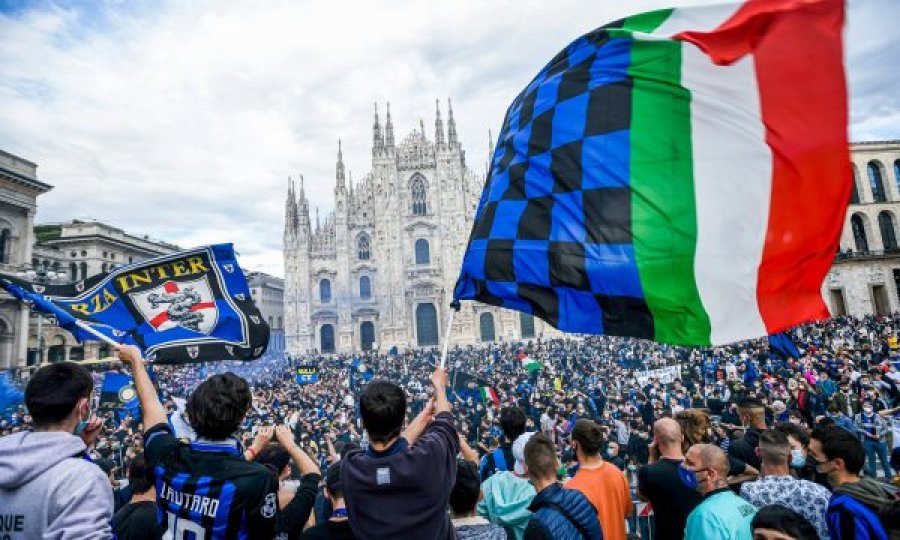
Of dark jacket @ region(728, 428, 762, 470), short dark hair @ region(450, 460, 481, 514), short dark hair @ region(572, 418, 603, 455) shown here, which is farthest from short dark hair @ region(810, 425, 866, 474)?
short dark hair @ region(450, 460, 481, 514)

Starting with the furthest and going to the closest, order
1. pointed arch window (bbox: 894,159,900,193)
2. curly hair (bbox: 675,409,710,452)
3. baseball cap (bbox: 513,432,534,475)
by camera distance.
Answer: pointed arch window (bbox: 894,159,900,193)
baseball cap (bbox: 513,432,534,475)
curly hair (bbox: 675,409,710,452)

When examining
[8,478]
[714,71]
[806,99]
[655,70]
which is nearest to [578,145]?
[655,70]

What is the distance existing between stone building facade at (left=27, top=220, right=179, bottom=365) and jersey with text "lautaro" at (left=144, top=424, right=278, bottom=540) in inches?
1443

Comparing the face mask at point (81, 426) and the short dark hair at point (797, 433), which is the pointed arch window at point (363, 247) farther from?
the face mask at point (81, 426)

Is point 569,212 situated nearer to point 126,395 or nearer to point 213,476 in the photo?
point 213,476

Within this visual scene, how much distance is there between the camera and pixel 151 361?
434 centimetres

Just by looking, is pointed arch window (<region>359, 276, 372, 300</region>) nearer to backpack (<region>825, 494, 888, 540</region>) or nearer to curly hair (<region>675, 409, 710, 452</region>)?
curly hair (<region>675, 409, 710, 452</region>)

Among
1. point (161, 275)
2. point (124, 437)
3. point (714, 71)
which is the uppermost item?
point (714, 71)

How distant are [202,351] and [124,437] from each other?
933 centimetres

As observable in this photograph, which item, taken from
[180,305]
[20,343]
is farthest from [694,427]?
[20,343]

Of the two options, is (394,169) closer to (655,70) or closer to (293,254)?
(293,254)

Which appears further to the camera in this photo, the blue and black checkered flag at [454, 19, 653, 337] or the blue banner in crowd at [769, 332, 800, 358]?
the blue and black checkered flag at [454, 19, 653, 337]

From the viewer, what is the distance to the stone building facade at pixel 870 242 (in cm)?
2780

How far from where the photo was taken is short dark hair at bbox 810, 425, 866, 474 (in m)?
2.96
